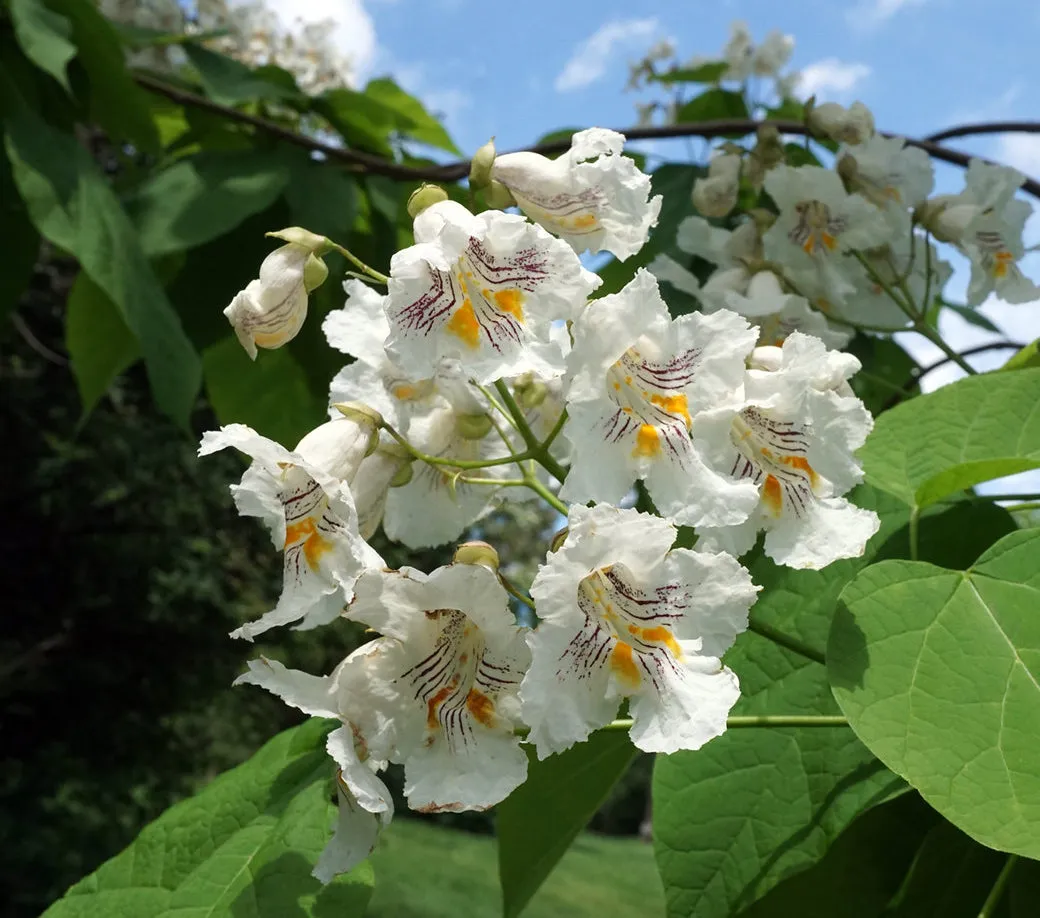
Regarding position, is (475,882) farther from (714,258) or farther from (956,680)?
(956,680)

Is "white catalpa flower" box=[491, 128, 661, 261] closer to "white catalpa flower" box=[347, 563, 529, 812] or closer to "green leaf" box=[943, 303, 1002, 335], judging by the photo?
"white catalpa flower" box=[347, 563, 529, 812]

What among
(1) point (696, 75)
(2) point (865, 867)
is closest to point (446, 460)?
(2) point (865, 867)

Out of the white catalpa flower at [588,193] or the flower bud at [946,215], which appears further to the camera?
the flower bud at [946,215]

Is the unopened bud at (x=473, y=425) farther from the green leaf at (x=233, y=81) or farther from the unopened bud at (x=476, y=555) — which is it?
the green leaf at (x=233, y=81)

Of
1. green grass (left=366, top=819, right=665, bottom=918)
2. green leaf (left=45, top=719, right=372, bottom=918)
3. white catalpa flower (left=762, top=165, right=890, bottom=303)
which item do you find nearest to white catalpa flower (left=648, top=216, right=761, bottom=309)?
white catalpa flower (left=762, top=165, right=890, bottom=303)

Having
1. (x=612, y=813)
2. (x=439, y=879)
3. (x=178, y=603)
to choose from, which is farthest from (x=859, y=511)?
(x=612, y=813)

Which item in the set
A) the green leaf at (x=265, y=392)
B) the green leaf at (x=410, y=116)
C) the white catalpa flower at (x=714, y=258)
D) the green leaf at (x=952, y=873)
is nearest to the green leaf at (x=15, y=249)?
the green leaf at (x=265, y=392)

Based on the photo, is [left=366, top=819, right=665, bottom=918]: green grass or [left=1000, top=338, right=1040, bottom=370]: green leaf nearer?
[left=1000, top=338, right=1040, bottom=370]: green leaf
